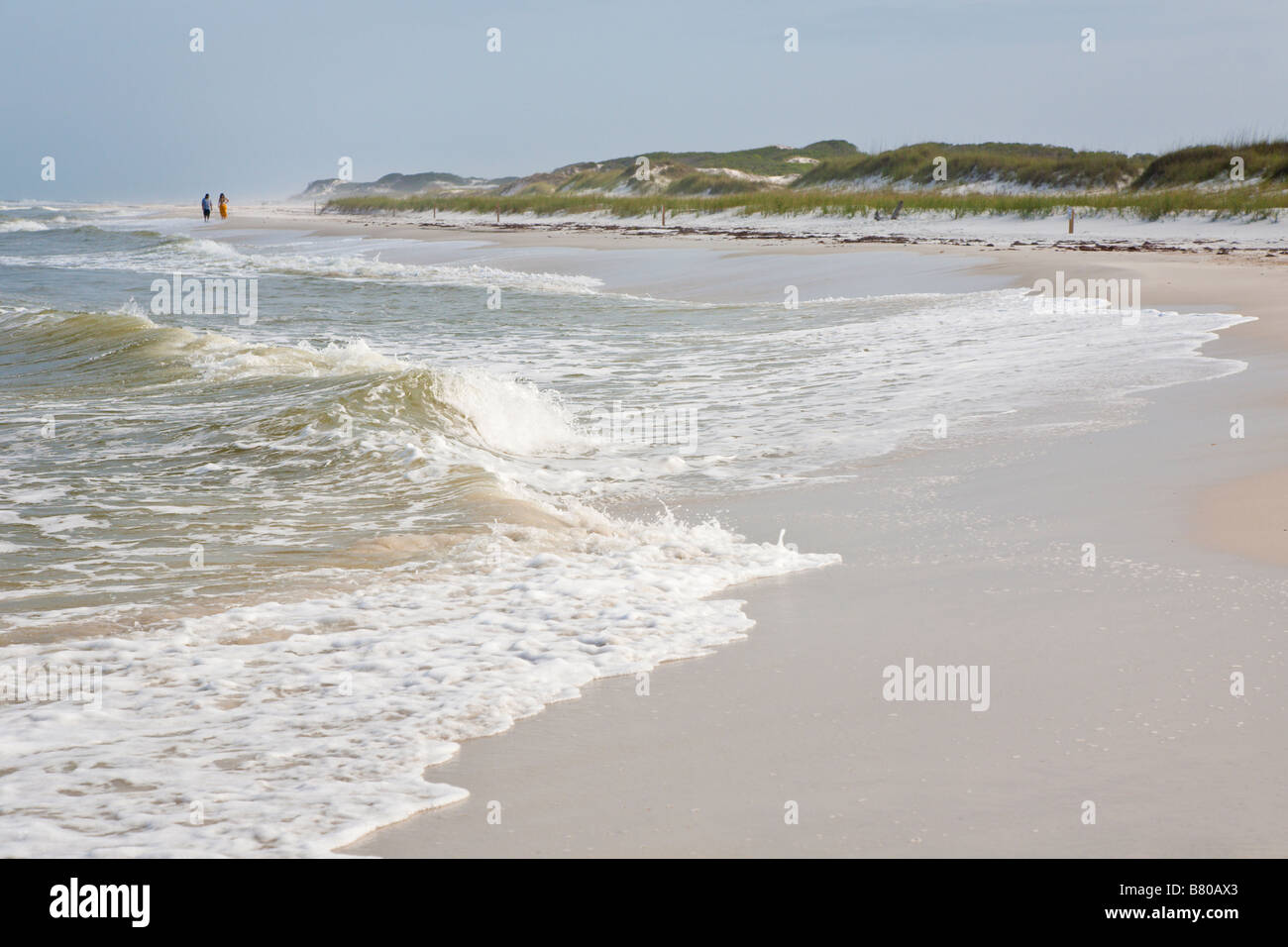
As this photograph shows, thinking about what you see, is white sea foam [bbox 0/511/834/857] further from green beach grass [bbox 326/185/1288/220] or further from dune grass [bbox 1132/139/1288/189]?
dune grass [bbox 1132/139/1288/189]

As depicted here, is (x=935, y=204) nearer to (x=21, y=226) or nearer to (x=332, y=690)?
(x=332, y=690)

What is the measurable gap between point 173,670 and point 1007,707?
2940mm

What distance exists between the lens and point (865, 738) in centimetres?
334

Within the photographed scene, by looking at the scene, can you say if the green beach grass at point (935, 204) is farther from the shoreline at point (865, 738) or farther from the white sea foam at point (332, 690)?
the white sea foam at point (332, 690)

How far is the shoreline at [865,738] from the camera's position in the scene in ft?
9.14

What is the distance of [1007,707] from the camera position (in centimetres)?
350

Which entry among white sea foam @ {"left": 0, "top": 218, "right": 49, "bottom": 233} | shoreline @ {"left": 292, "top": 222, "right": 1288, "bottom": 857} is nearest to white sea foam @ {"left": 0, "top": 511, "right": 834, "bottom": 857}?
shoreline @ {"left": 292, "top": 222, "right": 1288, "bottom": 857}

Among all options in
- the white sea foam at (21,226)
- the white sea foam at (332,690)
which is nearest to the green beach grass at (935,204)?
the white sea foam at (21,226)

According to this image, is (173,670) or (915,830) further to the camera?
(173,670)

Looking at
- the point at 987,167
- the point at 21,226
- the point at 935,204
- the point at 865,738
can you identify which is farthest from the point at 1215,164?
the point at 21,226
